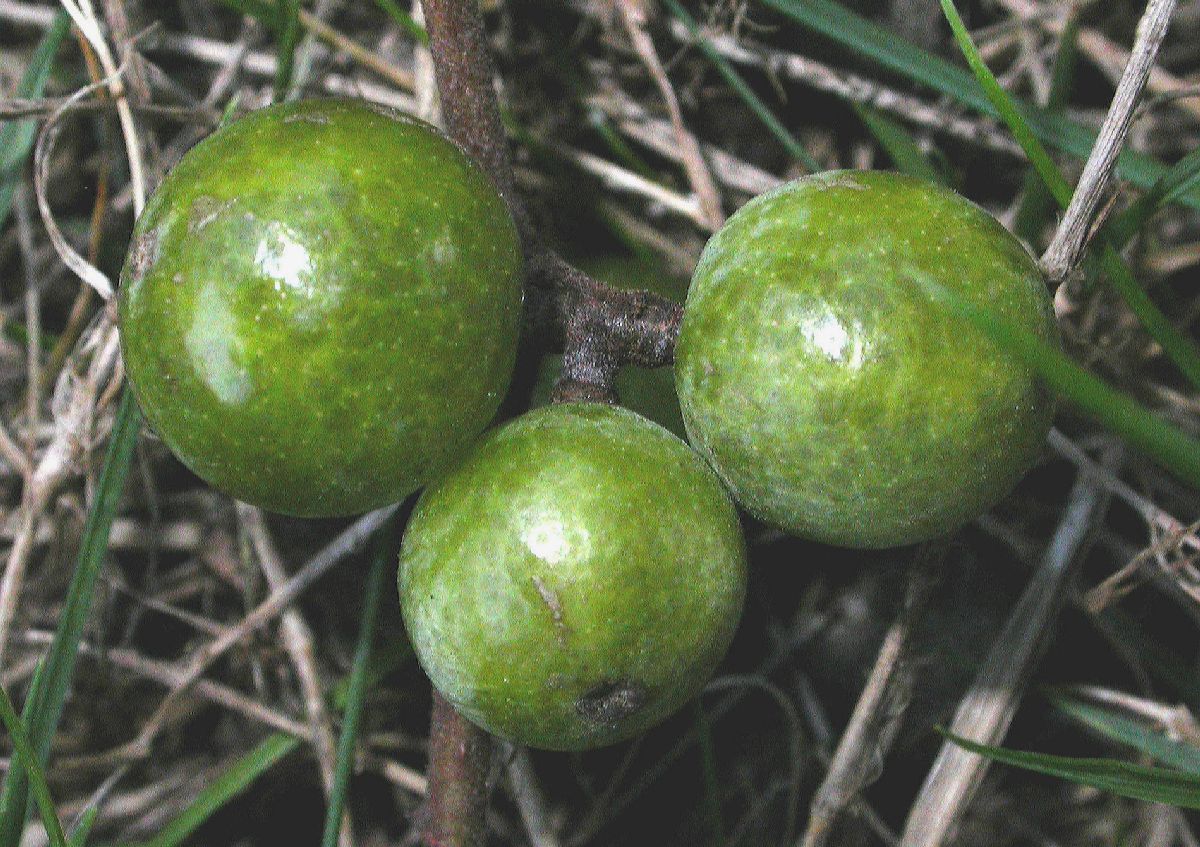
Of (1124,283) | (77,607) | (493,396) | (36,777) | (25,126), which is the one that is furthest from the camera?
(25,126)

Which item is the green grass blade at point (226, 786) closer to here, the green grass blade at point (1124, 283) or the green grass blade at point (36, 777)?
the green grass blade at point (36, 777)

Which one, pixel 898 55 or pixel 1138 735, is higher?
pixel 898 55

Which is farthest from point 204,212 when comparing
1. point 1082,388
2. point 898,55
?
point 898,55

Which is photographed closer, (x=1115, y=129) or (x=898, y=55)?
(x=1115, y=129)

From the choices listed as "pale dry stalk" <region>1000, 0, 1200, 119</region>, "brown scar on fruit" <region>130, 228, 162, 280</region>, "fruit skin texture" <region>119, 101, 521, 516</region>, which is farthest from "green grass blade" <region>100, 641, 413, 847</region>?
"pale dry stalk" <region>1000, 0, 1200, 119</region>

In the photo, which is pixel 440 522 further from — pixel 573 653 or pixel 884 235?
pixel 884 235

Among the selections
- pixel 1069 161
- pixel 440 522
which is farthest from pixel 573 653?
pixel 1069 161

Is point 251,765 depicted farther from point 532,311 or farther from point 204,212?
point 204,212

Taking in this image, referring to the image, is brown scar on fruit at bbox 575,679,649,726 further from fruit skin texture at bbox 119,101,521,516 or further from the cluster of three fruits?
fruit skin texture at bbox 119,101,521,516
